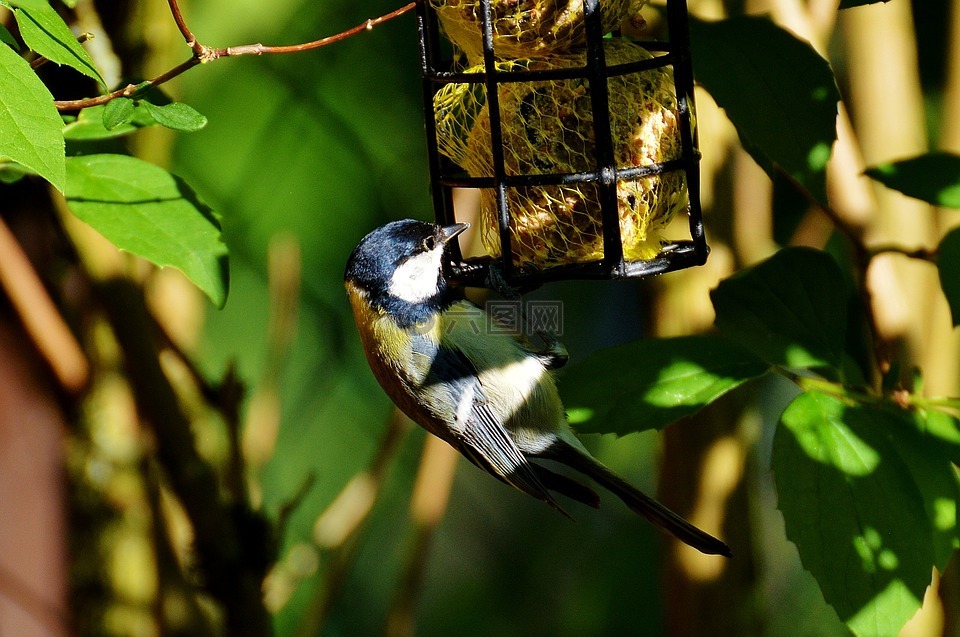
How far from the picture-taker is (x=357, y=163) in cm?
299

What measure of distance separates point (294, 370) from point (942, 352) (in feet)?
6.74

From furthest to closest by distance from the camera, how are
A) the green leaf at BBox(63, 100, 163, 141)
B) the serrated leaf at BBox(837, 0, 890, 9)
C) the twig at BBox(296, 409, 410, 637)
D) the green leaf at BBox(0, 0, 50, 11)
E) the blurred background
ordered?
the twig at BBox(296, 409, 410, 637) < the blurred background < the green leaf at BBox(63, 100, 163, 141) < the serrated leaf at BBox(837, 0, 890, 9) < the green leaf at BBox(0, 0, 50, 11)

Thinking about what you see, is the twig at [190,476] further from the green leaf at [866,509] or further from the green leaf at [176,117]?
the green leaf at [866,509]

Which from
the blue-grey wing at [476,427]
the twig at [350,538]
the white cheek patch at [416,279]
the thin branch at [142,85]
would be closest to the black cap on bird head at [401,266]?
the white cheek patch at [416,279]

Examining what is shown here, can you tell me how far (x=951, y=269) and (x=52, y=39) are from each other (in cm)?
98

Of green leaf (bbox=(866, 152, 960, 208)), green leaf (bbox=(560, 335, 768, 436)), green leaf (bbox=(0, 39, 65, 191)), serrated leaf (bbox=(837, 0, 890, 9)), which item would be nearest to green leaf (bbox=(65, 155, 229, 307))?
green leaf (bbox=(0, 39, 65, 191))

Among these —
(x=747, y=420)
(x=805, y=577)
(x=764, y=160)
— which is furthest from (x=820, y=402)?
(x=805, y=577)

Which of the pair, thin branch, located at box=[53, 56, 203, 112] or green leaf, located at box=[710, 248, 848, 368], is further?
green leaf, located at box=[710, 248, 848, 368]

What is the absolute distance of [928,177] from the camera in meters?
1.18

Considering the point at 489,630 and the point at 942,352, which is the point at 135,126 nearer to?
the point at 942,352

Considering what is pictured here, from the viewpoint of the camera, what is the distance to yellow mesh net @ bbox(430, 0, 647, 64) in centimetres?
115

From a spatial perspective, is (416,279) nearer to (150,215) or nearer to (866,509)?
(150,215)

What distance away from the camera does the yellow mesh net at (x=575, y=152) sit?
4.02ft

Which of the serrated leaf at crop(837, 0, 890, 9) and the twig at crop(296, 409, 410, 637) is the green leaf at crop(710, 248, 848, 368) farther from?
the twig at crop(296, 409, 410, 637)
